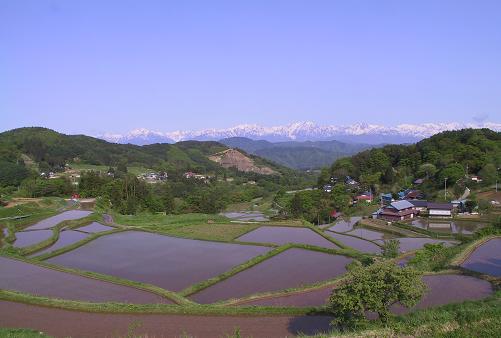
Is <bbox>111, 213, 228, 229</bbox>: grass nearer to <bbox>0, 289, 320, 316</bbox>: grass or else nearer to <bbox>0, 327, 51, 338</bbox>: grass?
<bbox>0, 289, 320, 316</bbox>: grass

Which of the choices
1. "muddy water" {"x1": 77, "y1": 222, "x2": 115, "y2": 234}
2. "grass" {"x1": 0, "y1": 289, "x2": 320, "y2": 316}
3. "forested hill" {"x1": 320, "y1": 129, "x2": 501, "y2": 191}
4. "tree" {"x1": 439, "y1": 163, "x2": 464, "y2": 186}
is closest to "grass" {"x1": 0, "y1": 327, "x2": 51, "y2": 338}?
"grass" {"x1": 0, "y1": 289, "x2": 320, "y2": 316}

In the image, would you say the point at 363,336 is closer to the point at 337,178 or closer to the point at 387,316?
the point at 387,316

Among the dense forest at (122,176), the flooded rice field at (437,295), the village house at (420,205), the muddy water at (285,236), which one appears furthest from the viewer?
the dense forest at (122,176)

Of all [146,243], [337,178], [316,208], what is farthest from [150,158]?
[146,243]

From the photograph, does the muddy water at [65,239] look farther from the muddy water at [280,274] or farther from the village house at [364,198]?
the village house at [364,198]

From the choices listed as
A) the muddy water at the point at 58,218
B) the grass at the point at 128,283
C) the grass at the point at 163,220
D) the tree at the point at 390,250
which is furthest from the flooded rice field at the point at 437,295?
the muddy water at the point at 58,218
